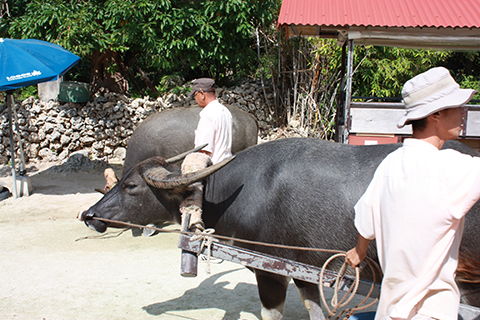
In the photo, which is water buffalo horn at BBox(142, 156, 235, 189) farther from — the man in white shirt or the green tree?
the green tree

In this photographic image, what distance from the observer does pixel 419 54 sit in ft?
29.1

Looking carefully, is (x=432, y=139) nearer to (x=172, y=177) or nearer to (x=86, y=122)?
(x=172, y=177)

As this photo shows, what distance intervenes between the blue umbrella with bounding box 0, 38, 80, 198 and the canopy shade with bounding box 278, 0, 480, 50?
3572 mm

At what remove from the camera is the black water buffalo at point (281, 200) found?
6.89 ft

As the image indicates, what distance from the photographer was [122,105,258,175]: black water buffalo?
568 cm

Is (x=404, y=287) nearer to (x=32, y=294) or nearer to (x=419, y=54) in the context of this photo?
(x=32, y=294)

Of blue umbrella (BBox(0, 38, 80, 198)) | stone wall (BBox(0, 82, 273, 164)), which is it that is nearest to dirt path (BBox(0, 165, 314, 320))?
blue umbrella (BBox(0, 38, 80, 198))

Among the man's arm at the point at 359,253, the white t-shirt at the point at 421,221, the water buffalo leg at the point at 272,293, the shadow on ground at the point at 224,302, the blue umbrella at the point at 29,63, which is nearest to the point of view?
the white t-shirt at the point at 421,221

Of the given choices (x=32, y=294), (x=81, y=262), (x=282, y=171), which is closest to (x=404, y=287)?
(x=282, y=171)

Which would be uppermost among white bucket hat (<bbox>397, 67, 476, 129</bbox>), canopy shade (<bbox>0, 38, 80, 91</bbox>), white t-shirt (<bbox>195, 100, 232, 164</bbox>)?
canopy shade (<bbox>0, 38, 80, 91</bbox>)

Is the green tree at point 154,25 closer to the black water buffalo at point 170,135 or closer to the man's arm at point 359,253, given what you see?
the black water buffalo at point 170,135

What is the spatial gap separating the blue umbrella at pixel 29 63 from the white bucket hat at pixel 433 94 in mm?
5866

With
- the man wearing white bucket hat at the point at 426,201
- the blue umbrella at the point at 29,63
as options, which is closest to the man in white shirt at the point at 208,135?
the man wearing white bucket hat at the point at 426,201

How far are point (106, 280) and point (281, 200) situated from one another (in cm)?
A: 235
